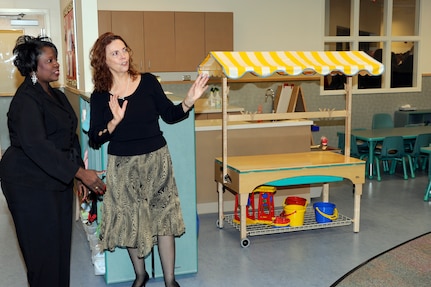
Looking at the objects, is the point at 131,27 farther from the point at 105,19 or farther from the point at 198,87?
the point at 198,87

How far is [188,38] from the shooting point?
9.00 m

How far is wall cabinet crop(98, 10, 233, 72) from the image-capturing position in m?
8.68

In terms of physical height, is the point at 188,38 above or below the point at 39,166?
above

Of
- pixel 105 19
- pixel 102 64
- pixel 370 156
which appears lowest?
pixel 370 156

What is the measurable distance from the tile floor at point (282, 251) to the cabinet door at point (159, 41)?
3.45m

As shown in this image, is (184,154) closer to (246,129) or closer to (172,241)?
(172,241)

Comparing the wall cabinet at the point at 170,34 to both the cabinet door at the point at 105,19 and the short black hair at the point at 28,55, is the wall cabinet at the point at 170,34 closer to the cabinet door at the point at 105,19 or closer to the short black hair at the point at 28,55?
the cabinet door at the point at 105,19

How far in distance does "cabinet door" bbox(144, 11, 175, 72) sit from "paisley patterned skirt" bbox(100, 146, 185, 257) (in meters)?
5.37

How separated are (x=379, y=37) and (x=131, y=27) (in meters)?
4.84

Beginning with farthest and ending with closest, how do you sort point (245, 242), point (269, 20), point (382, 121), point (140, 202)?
point (269, 20) → point (382, 121) → point (245, 242) → point (140, 202)

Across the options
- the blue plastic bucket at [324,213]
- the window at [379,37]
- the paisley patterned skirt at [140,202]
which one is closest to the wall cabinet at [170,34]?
the window at [379,37]

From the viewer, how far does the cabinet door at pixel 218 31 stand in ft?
29.7

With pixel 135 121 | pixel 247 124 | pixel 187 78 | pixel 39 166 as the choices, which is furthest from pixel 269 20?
pixel 39 166

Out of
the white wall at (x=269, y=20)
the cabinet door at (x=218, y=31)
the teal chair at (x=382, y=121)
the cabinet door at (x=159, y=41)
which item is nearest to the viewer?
the cabinet door at (x=159, y=41)
